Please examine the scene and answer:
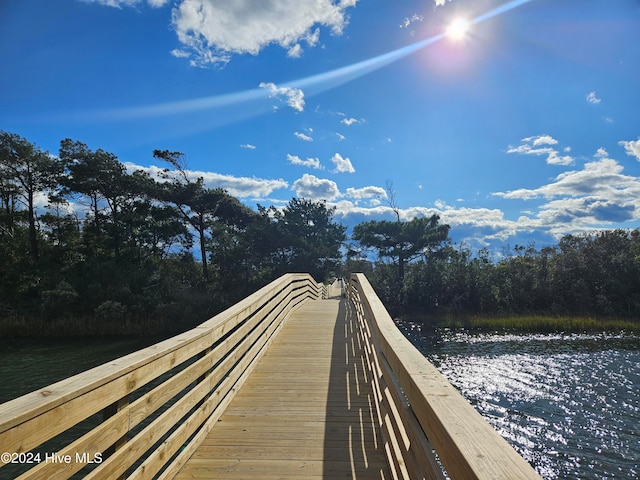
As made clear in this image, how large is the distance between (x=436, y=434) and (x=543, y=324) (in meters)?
23.1

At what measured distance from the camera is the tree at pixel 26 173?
83.9 ft

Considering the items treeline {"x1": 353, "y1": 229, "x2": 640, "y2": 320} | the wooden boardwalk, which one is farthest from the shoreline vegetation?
the wooden boardwalk

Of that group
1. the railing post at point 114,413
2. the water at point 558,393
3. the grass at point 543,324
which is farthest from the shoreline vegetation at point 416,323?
the railing post at point 114,413

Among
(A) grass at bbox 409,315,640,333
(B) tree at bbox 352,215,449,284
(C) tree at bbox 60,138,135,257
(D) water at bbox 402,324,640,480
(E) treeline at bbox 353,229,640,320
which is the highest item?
(C) tree at bbox 60,138,135,257

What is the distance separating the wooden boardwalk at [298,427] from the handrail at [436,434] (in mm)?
388

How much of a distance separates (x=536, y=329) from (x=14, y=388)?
972 inches

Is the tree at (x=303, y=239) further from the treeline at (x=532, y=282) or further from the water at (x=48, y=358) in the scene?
the water at (x=48, y=358)

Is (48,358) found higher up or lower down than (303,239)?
lower down

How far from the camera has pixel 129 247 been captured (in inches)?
1155

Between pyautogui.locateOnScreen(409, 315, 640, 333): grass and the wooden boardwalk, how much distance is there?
19.1 metres

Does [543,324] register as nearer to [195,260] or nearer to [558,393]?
[558,393]

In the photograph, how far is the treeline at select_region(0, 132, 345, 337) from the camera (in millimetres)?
25125

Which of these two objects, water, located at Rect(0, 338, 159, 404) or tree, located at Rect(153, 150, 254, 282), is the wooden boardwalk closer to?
water, located at Rect(0, 338, 159, 404)

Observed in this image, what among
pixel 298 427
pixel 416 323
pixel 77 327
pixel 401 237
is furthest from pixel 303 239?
pixel 298 427
